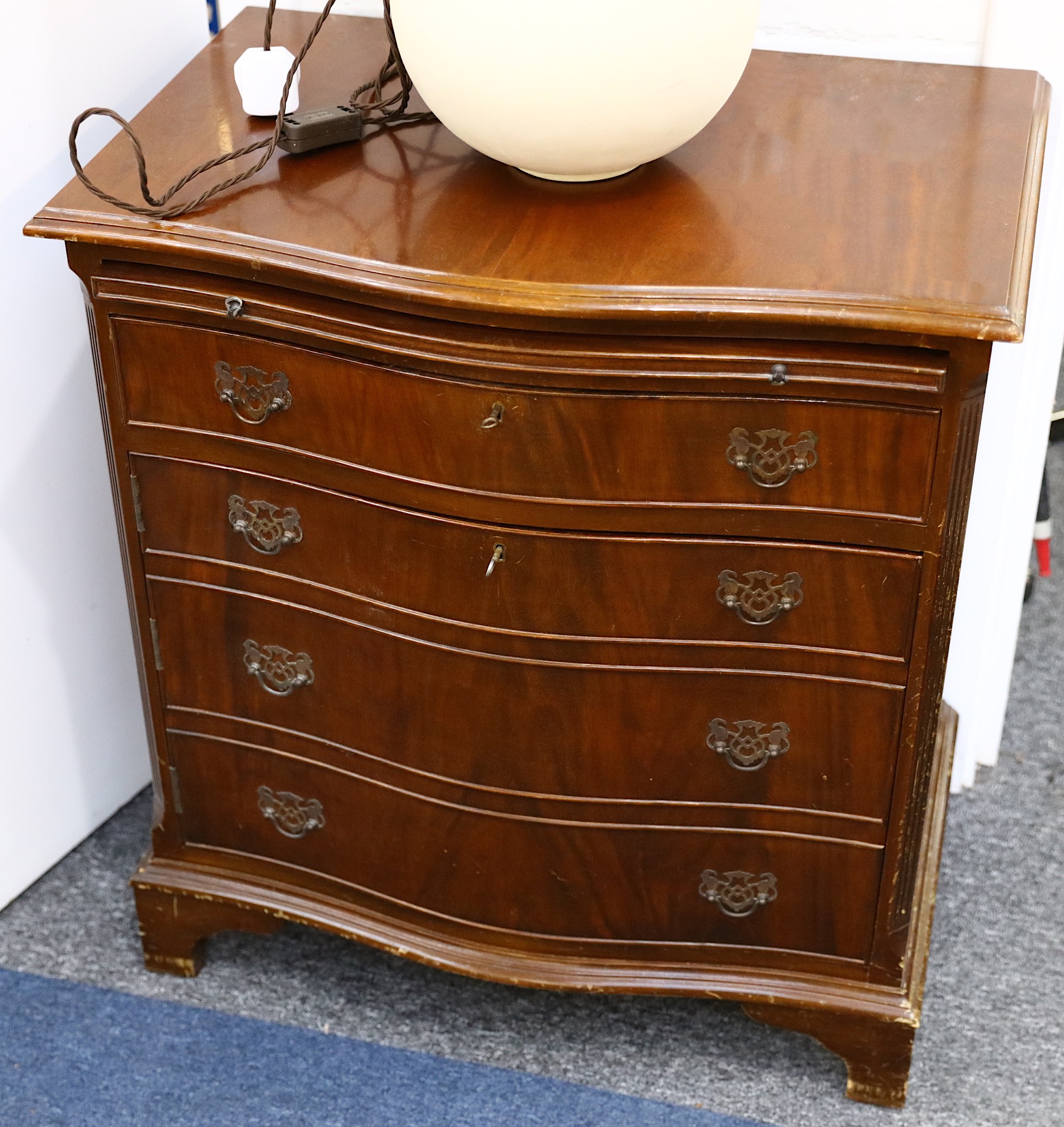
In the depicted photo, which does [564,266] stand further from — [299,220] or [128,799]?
[128,799]

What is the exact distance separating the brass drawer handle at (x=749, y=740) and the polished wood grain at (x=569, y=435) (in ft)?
0.70

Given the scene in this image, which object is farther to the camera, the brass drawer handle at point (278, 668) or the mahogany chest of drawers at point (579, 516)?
the brass drawer handle at point (278, 668)


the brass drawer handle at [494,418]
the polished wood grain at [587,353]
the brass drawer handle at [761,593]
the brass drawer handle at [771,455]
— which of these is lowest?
the brass drawer handle at [761,593]

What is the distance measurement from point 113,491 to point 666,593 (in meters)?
0.50

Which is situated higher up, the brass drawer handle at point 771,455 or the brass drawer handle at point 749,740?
the brass drawer handle at point 771,455

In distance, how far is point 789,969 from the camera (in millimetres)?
1333

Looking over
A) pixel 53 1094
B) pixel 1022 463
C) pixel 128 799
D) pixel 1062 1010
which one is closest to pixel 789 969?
pixel 1062 1010

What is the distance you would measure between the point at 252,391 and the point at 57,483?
0.45 metres

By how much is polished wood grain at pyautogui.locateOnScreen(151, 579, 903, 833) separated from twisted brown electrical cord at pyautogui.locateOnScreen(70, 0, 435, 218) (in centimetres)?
35

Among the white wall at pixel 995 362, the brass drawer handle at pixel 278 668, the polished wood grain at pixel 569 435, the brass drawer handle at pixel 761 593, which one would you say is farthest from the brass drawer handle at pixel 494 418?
the white wall at pixel 995 362

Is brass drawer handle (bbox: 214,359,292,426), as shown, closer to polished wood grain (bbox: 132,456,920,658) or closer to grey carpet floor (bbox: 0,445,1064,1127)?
polished wood grain (bbox: 132,456,920,658)

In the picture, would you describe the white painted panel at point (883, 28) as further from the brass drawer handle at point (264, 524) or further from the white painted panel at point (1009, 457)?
the brass drawer handle at point (264, 524)

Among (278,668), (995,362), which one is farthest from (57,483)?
(995,362)

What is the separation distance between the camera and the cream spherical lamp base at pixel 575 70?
100 cm
